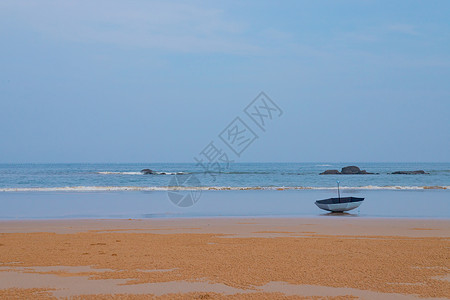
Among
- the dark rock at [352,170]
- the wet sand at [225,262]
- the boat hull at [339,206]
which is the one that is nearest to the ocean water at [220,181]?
the dark rock at [352,170]

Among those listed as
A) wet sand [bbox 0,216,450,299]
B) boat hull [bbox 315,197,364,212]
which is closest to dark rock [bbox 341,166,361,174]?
boat hull [bbox 315,197,364,212]

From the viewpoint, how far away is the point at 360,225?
15750mm

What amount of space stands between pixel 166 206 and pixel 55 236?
34.4ft

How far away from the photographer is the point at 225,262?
8.78m

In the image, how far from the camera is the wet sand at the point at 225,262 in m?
6.76

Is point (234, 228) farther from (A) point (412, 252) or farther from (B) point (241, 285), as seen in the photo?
(B) point (241, 285)

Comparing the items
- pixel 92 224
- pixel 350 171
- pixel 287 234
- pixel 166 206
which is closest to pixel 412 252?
pixel 287 234

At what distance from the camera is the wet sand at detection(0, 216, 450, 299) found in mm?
6758

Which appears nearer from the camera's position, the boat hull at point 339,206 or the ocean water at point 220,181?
the boat hull at point 339,206

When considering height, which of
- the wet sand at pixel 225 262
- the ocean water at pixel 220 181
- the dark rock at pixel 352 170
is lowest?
the dark rock at pixel 352 170

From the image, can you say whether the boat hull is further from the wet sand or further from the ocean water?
the ocean water

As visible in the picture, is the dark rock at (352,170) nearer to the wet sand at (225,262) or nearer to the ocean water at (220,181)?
the ocean water at (220,181)

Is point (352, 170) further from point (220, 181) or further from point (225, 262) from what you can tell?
point (225, 262)

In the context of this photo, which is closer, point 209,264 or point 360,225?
point 209,264
